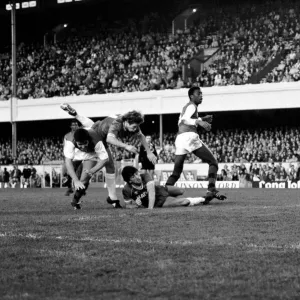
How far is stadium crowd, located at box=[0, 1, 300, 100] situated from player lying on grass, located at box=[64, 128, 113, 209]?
85.2 ft

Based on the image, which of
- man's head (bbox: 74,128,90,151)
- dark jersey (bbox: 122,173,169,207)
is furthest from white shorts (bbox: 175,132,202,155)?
man's head (bbox: 74,128,90,151)

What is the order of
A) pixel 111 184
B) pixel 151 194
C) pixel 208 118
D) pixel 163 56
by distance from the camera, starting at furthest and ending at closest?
pixel 163 56, pixel 208 118, pixel 111 184, pixel 151 194

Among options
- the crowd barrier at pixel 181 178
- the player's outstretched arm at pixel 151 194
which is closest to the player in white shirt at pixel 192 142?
the player's outstretched arm at pixel 151 194

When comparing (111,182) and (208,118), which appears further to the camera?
(208,118)

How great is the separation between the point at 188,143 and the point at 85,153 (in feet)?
7.09

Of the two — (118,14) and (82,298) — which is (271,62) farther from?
(82,298)

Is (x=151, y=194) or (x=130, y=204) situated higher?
(x=151, y=194)

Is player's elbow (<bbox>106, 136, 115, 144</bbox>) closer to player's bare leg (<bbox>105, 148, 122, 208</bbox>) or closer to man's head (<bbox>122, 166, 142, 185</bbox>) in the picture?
man's head (<bbox>122, 166, 142, 185</bbox>)

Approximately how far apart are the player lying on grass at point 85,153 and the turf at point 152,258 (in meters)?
2.09

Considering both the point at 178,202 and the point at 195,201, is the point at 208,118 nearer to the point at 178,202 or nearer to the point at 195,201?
the point at 195,201

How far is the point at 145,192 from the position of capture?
13812 mm

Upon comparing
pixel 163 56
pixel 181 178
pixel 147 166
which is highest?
pixel 163 56

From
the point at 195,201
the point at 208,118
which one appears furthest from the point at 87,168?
the point at 208,118

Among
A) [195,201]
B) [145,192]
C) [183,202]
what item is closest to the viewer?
[145,192]
